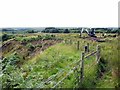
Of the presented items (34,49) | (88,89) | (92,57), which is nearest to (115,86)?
(88,89)

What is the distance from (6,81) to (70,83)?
6.52 ft

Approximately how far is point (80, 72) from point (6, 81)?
8.19ft

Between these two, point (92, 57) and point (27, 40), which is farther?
point (27, 40)

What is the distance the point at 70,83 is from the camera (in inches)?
374

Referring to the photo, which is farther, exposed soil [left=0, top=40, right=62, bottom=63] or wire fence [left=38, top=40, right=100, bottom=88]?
exposed soil [left=0, top=40, right=62, bottom=63]

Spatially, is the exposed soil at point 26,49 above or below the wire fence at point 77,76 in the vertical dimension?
below

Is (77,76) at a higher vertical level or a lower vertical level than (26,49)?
higher

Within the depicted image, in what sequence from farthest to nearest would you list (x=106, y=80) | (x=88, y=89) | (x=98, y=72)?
1. (x=98, y=72)
2. (x=106, y=80)
3. (x=88, y=89)

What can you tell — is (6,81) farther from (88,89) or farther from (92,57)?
(92,57)

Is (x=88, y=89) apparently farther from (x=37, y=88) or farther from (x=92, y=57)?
(x=92, y=57)

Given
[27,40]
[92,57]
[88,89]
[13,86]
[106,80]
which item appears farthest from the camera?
[27,40]

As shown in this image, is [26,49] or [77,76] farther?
[26,49]

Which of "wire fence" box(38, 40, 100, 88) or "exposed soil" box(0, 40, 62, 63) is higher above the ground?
"wire fence" box(38, 40, 100, 88)

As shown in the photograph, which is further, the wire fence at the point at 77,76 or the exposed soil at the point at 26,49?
the exposed soil at the point at 26,49
